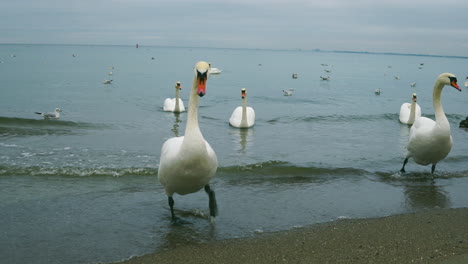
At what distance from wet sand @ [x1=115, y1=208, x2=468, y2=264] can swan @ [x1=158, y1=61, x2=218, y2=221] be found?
87 cm

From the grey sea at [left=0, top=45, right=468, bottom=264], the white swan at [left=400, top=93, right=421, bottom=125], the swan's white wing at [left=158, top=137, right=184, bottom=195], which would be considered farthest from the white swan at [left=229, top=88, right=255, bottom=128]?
the swan's white wing at [left=158, top=137, right=184, bottom=195]

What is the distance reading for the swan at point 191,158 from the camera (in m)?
6.30

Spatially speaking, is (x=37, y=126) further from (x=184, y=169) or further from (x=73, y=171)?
(x=184, y=169)

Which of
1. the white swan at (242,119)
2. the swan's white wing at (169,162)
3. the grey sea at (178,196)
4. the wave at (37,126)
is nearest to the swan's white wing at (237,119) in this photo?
the white swan at (242,119)

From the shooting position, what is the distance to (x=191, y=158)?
638 centimetres

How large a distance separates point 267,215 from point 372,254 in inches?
89.7

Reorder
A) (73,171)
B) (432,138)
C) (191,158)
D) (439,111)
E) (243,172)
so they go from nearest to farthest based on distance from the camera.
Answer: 1. (191,158)
2. (432,138)
3. (439,111)
4. (73,171)
5. (243,172)

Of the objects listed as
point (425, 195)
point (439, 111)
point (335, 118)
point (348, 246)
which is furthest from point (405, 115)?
point (348, 246)

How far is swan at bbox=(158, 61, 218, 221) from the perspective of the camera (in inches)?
248

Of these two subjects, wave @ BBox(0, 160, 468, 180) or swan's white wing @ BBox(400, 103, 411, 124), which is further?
swan's white wing @ BBox(400, 103, 411, 124)

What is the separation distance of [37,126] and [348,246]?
14740 millimetres

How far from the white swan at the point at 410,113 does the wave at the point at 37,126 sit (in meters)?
11.9

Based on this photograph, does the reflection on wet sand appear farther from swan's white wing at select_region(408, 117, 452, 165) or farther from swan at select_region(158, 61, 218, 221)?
swan at select_region(158, 61, 218, 221)

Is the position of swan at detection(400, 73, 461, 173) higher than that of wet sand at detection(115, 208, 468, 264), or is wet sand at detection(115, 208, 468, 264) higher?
swan at detection(400, 73, 461, 173)
